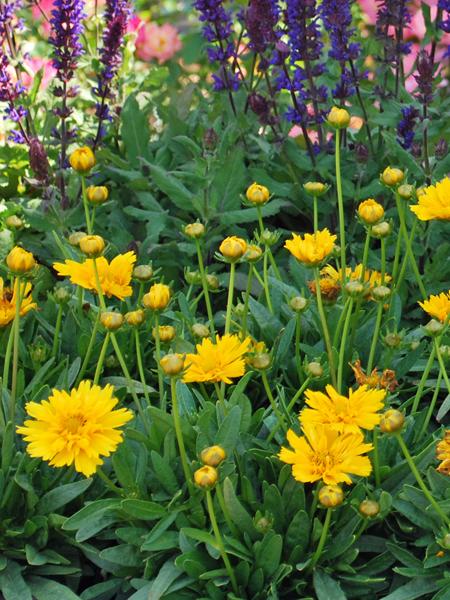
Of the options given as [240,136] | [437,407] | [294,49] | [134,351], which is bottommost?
[437,407]

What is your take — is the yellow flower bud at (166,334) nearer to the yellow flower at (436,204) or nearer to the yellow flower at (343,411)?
the yellow flower at (343,411)

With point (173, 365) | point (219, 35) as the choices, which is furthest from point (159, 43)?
point (173, 365)

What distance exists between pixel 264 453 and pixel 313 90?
1.08m

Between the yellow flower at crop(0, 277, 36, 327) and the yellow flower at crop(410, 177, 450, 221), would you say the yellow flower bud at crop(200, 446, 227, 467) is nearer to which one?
the yellow flower at crop(410, 177, 450, 221)

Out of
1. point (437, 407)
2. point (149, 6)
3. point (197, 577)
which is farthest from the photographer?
point (149, 6)

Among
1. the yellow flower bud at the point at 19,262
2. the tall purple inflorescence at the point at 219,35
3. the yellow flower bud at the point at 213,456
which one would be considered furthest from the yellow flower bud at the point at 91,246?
the tall purple inflorescence at the point at 219,35

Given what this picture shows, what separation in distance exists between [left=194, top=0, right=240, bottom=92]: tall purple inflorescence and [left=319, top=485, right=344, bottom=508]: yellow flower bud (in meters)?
1.41

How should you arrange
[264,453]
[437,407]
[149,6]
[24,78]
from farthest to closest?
1. [149,6]
2. [24,78]
3. [437,407]
4. [264,453]

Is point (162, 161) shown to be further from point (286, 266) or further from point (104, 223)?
point (286, 266)

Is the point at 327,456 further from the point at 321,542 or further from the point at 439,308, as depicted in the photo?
the point at 439,308

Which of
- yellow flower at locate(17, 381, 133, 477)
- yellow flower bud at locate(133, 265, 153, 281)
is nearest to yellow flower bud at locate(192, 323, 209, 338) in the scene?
yellow flower bud at locate(133, 265, 153, 281)

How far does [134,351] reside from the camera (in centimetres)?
210

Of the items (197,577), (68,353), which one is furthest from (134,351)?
(197,577)

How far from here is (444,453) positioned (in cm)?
156
